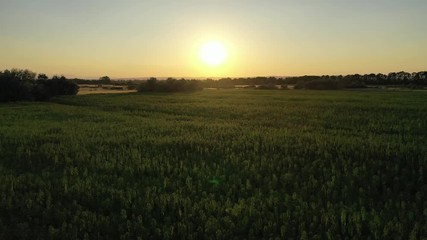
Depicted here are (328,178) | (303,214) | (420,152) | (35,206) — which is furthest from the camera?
(420,152)

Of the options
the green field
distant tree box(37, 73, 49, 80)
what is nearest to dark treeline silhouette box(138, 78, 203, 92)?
distant tree box(37, 73, 49, 80)

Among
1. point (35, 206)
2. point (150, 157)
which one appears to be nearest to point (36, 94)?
point (150, 157)

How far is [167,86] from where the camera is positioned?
81.8 m

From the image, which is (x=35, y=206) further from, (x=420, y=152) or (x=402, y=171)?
(x=420, y=152)

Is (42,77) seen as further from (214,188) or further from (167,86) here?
(214,188)

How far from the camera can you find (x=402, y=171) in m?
10.2

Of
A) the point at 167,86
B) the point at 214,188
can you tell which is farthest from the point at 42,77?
the point at 214,188

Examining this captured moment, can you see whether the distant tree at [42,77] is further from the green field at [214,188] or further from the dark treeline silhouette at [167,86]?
the green field at [214,188]

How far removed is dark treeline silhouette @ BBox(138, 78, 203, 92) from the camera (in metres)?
81.8

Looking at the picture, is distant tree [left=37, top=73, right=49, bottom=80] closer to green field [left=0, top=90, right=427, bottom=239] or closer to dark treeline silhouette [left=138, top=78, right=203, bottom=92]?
dark treeline silhouette [left=138, top=78, right=203, bottom=92]

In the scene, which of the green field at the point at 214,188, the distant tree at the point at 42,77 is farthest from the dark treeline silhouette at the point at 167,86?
the green field at the point at 214,188

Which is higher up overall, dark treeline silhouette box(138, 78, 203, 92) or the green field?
the green field

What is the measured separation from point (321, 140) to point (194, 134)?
4.95 m

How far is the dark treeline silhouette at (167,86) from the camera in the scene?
268 feet
